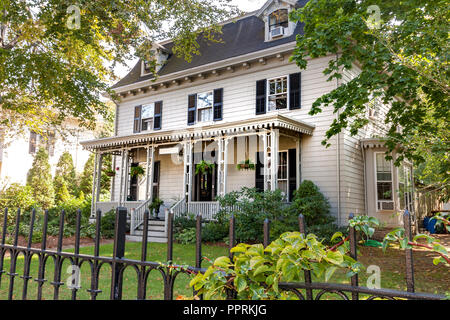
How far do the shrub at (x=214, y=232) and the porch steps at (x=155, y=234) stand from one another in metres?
2.05

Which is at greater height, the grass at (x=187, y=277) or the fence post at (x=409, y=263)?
the fence post at (x=409, y=263)

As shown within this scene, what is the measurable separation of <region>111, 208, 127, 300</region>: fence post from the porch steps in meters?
11.4

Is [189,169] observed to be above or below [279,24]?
below

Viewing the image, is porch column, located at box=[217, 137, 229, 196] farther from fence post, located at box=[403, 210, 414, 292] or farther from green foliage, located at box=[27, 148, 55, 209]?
green foliage, located at box=[27, 148, 55, 209]

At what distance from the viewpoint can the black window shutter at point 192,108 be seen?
55.9 feet

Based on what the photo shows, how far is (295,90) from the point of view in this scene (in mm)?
14219

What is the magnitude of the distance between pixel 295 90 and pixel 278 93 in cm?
77

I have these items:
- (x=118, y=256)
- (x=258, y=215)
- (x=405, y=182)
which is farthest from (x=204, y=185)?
(x=118, y=256)

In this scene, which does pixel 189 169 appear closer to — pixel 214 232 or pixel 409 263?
pixel 214 232

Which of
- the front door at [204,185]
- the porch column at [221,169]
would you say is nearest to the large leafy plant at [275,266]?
the porch column at [221,169]

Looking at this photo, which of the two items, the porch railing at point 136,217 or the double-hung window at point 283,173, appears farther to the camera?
the porch railing at point 136,217

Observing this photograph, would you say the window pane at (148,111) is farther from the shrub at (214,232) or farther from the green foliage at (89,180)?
the green foliage at (89,180)
